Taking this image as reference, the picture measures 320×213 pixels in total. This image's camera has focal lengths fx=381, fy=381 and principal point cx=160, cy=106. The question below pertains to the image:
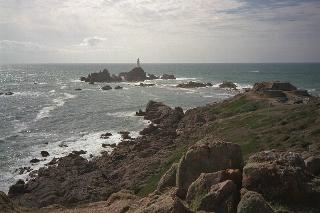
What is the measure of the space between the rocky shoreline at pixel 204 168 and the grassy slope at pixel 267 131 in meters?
0.12

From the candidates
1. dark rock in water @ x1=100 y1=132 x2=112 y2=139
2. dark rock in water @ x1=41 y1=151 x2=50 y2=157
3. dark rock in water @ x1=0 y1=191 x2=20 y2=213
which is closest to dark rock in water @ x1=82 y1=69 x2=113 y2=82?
dark rock in water @ x1=100 y1=132 x2=112 y2=139

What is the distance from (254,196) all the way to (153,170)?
28691 millimetres

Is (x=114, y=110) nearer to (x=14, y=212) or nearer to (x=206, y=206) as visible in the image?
(x=14, y=212)

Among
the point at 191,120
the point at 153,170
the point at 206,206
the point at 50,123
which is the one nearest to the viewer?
the point at 206,206

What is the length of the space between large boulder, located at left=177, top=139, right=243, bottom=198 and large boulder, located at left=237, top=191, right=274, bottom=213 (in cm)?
504

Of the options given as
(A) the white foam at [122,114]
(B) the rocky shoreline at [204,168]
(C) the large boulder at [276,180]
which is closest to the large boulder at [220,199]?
(B) the rocky shoreline at [204,168]

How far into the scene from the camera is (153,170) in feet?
141

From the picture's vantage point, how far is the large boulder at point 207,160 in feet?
66.6

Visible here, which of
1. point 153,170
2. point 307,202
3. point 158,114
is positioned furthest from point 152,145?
point 307,202

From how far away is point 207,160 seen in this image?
67.6ft

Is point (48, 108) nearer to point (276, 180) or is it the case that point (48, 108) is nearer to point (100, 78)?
point (100, 78)

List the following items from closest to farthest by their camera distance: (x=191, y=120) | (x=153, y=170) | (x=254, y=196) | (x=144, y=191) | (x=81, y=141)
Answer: (x=254, y=196), (x=144, y=191), (x=153, y=170), (x=81, y=141), (x=191, y=120)

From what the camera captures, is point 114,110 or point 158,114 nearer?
point 158,114

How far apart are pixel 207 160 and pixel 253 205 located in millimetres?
5966
